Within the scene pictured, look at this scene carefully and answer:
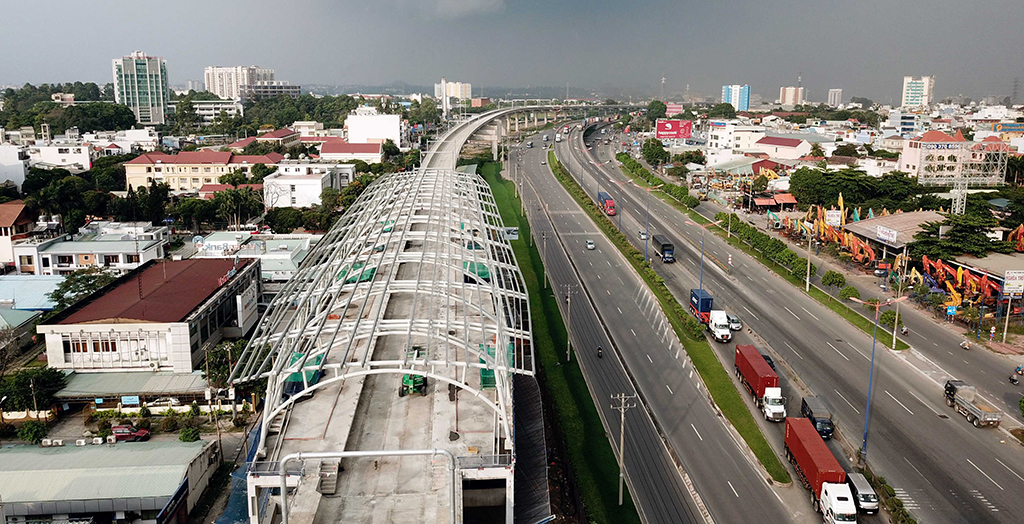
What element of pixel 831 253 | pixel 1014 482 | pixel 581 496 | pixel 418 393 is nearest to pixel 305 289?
pixel 418 393

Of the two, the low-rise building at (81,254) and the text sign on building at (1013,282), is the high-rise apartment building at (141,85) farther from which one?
the text sign on building at (1013,282)

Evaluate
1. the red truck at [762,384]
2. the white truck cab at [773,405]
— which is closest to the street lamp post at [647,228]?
the red truck at [762,384]

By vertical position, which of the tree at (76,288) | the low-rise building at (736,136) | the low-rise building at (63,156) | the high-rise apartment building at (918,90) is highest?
the high-rise apartment building at (918,90)

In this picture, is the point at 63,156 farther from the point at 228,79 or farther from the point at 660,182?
the point at 228,79

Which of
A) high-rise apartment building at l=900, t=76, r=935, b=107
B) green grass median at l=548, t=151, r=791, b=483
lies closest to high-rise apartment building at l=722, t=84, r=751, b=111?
high-rise apartment building at l=900, t=76, r=935, b=107

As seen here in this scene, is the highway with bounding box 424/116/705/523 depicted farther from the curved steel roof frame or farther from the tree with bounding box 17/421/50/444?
the tree with bounding box 17/421/50/444

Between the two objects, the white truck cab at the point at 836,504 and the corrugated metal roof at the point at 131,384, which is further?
the corrugated metal roof at the point at 131,384
